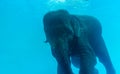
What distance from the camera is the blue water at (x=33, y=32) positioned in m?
21.2

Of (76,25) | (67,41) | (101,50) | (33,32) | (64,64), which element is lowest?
(64,64)

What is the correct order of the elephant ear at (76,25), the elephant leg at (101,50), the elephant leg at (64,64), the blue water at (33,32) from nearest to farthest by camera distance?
the elephant leg at (64,64), the elephant ear at (76,25), the elephant leg at (101,50), the blue water at (33,32)

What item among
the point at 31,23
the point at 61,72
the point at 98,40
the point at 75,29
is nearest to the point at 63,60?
the point at 61,72

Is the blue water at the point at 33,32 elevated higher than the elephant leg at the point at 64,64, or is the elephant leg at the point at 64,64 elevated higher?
the blue water at the point at 33,32

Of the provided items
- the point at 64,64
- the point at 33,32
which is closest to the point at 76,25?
the point at 64,64

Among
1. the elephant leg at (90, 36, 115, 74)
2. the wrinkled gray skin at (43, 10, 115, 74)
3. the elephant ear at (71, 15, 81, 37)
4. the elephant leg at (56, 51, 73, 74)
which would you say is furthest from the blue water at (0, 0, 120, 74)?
the elephant leg at (56, 51, 73, 74)

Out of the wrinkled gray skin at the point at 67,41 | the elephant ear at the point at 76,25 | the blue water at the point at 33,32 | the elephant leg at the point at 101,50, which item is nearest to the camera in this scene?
the wrinkled gray skin at the point at 67,41

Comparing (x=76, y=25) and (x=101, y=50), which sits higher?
(x=101, y=50)

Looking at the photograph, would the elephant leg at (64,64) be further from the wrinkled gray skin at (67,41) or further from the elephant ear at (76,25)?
the elephant ear at (76,25)

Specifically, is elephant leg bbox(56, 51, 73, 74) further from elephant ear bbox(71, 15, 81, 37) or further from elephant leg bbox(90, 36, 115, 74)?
elephant leg bbox(90, 36, 115, 74)

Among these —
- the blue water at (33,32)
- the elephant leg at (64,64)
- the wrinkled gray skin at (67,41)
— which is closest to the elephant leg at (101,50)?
the wrinkled gray skin at (67,41)

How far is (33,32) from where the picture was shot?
26562 mm

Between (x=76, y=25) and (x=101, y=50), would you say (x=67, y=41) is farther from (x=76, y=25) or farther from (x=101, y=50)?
(x=101, y=50)

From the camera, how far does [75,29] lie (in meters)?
7.22
